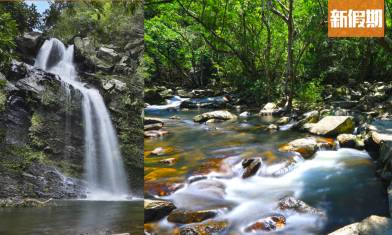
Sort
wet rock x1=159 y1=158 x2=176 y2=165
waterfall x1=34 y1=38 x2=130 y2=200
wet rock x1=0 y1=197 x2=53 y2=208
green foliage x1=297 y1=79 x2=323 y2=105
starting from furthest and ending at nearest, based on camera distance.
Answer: green foliage x1=297 y1=79 x2=323 y2=105, wet rock x1=159 y1=158 x2=176 y2=165, waterfall x1=34 y1=38 x2=130 y2=200, wet rock x1=0 y1=197 x2=53 y2=208

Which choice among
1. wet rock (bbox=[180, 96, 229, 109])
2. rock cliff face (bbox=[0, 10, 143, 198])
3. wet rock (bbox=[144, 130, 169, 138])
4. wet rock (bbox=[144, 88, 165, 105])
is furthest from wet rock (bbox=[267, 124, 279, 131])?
wet rock (bbox=[144, 88, 165, 105])

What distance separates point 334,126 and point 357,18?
238 cm

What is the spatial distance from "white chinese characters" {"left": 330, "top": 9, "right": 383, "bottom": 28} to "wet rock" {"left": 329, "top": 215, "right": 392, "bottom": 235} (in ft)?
17.7

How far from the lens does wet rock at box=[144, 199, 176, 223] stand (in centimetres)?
375

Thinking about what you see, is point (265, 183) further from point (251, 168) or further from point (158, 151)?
point (158, 151)

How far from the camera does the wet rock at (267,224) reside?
13.0ft

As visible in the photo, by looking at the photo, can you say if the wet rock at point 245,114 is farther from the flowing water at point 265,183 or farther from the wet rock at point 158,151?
the wet rock at point 158,151

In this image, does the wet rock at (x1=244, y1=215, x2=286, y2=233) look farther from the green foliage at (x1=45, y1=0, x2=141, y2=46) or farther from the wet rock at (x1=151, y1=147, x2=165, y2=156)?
the wet rock at (x1=151, y1=147, x2=165, y2=156)

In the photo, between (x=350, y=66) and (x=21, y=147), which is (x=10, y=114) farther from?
(x=350, y=66)

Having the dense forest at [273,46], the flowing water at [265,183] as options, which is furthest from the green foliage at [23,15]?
the dense forest at [273,46]

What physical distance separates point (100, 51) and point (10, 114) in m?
0.64

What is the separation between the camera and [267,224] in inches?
158

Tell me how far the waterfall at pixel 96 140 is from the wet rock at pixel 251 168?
9.85 ft

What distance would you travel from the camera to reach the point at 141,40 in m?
2.55
